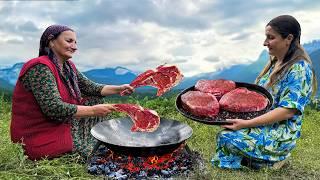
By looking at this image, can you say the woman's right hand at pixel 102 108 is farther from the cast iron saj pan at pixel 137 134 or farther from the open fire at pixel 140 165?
the open fire at pixel 140 165

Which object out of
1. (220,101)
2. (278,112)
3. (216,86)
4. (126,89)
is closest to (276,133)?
(278,112)

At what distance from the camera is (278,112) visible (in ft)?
17.7

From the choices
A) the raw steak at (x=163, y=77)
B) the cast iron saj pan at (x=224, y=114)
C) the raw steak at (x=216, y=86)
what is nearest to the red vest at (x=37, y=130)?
the raw steak at (x=163, y=77)

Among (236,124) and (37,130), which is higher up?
(236,124)

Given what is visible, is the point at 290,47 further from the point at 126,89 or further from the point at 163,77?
the point at 126,89

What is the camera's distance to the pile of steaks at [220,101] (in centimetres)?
530

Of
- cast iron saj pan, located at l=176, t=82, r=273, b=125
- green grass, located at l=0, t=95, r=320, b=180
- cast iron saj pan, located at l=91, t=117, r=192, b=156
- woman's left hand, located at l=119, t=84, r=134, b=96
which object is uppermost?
woman's left hand, located at l=119, t=84, r=134, b=96

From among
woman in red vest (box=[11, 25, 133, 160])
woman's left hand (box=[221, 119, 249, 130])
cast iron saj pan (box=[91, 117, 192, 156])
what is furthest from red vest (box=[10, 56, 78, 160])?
woman's left hand (box=[221, 119, 249, 130])

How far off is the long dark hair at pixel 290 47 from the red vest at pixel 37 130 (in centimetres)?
240

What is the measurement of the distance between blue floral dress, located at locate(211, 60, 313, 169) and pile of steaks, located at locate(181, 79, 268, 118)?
27cm

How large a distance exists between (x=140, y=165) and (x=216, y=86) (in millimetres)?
1361

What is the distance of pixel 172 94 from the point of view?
1016cm

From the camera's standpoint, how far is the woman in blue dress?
214 inches

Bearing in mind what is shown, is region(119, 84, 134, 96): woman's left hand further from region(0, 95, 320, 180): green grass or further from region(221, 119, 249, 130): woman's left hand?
region(221, 119, 249, 130): woman's left hand
